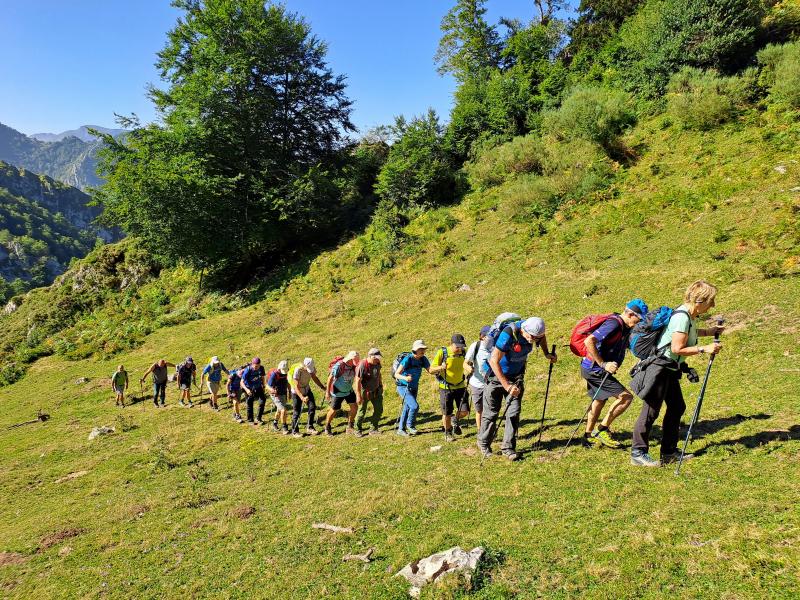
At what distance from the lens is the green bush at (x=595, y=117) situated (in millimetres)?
25016

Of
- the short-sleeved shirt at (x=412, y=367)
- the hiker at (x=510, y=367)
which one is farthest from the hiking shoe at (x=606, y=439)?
the short-sleeved shirt at (x=412, y=367)

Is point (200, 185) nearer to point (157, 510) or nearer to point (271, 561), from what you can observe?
point (157, 510)

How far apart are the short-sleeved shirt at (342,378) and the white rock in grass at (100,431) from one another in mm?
10878

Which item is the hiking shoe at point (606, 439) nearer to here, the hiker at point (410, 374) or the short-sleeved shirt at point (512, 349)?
the short-sleeved shirt at point (512, 349)

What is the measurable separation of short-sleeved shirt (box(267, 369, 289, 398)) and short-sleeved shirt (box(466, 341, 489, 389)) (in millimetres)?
6766

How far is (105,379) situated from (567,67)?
129 ft

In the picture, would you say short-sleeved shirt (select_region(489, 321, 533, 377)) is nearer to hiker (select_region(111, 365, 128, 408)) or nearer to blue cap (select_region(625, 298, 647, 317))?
blue cap (select_region(625, 298, 647, 317))

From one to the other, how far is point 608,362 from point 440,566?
404 cm

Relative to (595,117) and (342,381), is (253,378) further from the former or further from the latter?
(595,117)

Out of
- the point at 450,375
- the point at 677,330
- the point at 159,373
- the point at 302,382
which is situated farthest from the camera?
the point at 159,373

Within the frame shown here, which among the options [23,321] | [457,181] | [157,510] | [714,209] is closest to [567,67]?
[457,181]

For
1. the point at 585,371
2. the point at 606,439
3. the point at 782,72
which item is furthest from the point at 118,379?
the point at 782,72

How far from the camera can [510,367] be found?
7.43 metres

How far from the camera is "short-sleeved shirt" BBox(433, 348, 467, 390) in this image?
31.8 feet
